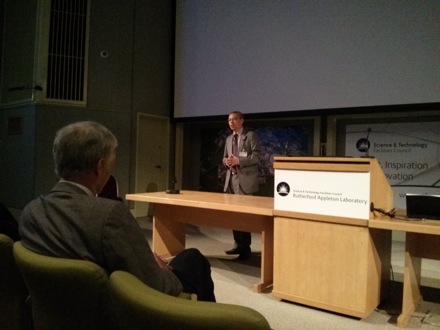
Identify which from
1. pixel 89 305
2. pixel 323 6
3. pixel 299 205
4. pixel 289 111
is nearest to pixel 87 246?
pixel 89 305

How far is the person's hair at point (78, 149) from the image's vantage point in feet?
3.97

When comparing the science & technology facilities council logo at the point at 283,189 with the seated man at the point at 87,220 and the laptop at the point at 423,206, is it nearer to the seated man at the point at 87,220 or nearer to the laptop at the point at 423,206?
the laptop at the point at 423,206

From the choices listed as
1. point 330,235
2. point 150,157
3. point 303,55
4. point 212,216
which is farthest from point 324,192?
point 150,157

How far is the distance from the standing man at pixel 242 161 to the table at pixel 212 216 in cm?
38

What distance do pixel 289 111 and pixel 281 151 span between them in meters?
0.85

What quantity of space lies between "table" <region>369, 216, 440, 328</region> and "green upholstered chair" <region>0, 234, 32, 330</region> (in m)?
1.73

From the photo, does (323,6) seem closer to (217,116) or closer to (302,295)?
(217,116)

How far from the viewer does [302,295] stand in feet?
7.77

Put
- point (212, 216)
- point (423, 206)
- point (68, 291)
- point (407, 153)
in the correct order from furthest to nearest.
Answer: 1. point (407, 153)
2. point (212, 216)
3. point (423, 206)
4. point (68, 291)

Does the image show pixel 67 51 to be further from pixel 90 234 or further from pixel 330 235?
pixel 90 234

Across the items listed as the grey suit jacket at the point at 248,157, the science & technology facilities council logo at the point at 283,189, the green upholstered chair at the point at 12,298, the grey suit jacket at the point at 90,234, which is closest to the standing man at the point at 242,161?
the grey suit jacket at the point at 248,157

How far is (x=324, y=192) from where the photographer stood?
7.33ft

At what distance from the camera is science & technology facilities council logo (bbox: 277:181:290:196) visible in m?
2.38

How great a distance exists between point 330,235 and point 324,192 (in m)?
0.26
